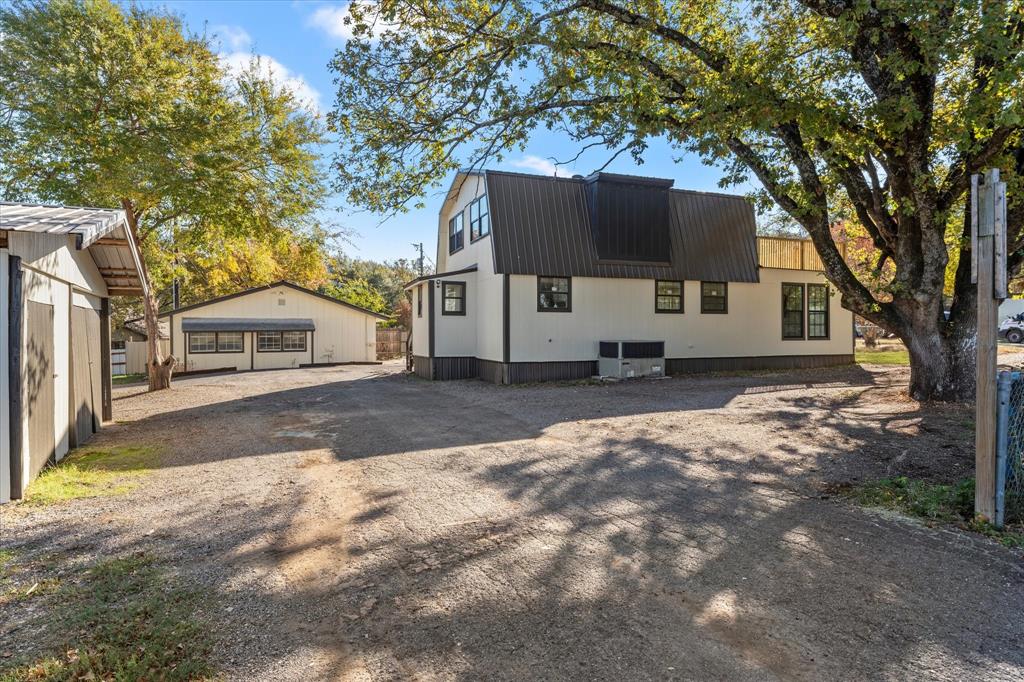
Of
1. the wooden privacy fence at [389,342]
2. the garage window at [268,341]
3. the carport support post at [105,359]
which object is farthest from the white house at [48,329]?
the wooden privacy fence at [389,342]

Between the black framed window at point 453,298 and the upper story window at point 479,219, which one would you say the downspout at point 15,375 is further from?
the black framed window at point 453,298

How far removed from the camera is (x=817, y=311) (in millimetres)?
18250

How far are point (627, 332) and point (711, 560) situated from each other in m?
12.5

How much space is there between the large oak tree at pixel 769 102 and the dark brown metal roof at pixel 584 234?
504 cm

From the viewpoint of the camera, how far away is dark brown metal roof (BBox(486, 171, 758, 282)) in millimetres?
14672

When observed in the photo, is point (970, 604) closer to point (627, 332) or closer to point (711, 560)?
point (711, 560)

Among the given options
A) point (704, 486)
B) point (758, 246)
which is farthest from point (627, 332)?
point (704, 486)

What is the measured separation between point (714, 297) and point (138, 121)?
54.1 feet

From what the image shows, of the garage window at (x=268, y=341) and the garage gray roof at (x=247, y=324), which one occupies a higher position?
the garage gray roof at (x=247, y=324)

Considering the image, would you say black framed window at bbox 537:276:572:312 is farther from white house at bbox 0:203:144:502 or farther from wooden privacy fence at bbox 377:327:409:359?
wooden privacy fence at bbox 377:327:409:359

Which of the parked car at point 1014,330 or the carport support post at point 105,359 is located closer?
the carport support post at point 105,359

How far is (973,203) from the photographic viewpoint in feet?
13.7

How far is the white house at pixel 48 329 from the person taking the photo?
500 centimetres

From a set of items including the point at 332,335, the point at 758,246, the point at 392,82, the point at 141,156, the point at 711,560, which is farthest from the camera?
the point at 332,335
